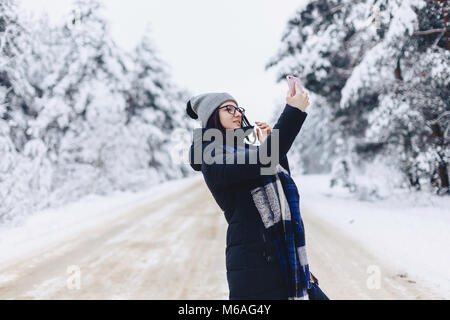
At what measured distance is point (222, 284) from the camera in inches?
200

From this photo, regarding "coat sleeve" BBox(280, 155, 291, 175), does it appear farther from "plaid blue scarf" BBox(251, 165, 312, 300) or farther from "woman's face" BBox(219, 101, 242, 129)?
"woman's face" BBox(219, 101, 242, 129)

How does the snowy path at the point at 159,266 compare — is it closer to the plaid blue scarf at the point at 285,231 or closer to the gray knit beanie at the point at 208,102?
the plaid blue scarf at the point at 285,231

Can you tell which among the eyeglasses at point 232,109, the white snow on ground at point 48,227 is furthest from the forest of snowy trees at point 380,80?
the eyeglasses at point 232,109

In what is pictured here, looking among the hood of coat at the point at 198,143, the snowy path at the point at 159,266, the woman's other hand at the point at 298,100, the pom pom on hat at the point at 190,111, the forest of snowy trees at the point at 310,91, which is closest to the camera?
the woman's other hand at the point at 298,100

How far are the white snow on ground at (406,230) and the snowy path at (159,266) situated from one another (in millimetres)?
321

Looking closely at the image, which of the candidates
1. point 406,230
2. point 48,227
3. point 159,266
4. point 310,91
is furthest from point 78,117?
point 406,230

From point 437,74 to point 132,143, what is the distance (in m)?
17.1

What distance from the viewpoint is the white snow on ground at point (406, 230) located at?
5551 millimetres

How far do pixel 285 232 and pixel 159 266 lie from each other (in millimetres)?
5046

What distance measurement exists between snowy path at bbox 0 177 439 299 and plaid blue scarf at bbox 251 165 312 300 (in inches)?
128

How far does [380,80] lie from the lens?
38.2 ft

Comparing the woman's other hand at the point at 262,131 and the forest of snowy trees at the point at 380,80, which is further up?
the forest of snowy trees at the point at 380,80

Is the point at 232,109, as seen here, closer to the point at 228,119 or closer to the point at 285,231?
the point at 228,119
